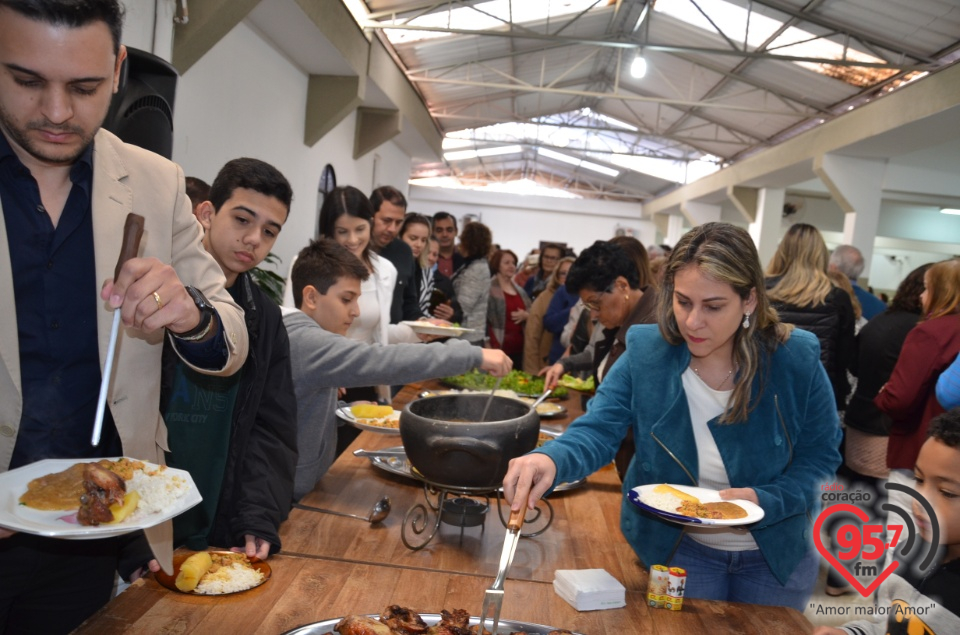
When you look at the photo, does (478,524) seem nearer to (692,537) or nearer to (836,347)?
(692,537)

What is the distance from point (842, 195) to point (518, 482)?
8.49m

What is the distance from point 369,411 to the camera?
2.52 m

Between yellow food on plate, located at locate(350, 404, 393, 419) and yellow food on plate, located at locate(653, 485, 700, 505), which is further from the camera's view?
yellow food on plate, located at locate(350, 404, 393, 419)

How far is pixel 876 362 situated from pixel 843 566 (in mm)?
→ 2616

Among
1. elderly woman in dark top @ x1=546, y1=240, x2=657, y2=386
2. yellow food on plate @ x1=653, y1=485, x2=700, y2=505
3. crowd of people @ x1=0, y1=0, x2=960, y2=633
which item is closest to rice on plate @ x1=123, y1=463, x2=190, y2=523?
crowd of people @ x1=0, y1=0, x2=960, y2=633

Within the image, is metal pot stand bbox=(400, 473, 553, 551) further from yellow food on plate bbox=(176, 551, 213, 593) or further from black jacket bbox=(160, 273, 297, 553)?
yellow food on plate bbox=(176, 551, 213, 593)

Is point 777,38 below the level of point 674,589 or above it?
above

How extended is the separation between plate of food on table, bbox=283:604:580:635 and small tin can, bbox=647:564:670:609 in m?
0.26

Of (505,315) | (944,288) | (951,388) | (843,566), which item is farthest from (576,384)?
(843,566)

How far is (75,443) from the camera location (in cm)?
130

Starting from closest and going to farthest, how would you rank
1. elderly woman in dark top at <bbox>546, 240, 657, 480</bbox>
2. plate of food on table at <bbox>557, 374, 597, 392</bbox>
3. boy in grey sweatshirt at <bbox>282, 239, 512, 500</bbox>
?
boy in grey sweatshirt at <bbox>282, 239, 512, 500</bbox>
elderly woman in dark top at <bbox>546, 240, 657, 480</bbox>
plate of food on table at <bbox>557, 374, 597, 392</bbox>

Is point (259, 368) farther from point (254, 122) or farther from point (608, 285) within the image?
point (254, 122)

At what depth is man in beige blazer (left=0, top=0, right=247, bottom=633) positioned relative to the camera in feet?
3.71

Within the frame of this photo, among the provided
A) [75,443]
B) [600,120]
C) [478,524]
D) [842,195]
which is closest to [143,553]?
[75,443]
